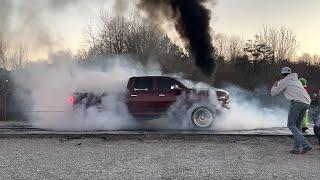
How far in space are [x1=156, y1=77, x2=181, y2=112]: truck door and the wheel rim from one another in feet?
2.99

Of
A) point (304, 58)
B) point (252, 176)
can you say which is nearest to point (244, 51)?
point (304, 58)

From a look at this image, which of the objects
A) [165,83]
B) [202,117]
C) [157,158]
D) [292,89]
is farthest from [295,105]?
[165,83]

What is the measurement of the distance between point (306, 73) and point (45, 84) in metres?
32.9

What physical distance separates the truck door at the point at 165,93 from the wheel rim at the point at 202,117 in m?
0.91

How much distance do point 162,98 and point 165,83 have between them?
56 centimetres

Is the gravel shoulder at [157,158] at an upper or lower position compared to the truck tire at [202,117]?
lower

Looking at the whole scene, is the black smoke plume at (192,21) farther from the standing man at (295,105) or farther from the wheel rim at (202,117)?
the standing man at (295,105)

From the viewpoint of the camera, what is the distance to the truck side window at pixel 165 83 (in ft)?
52.1

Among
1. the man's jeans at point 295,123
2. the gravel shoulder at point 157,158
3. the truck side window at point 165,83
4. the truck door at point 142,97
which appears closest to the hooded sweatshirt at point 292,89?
the man's jeans at point 295,123

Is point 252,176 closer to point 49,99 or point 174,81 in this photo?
point 174,81

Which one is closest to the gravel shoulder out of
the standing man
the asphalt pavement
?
the asphalt pavement

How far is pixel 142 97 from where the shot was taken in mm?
15844

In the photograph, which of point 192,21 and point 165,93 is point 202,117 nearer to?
point 165,93

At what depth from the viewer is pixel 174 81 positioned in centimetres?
1591
